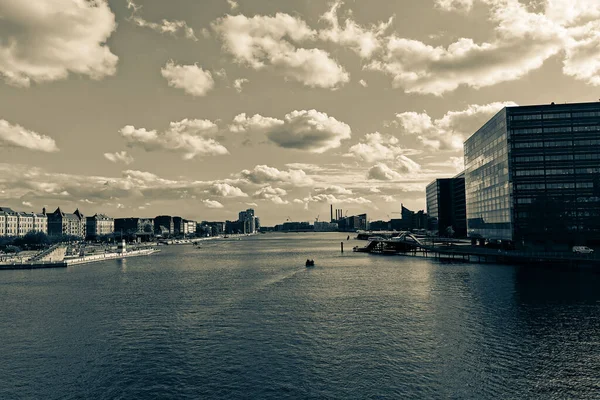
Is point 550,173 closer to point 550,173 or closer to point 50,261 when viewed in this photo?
point 550,173

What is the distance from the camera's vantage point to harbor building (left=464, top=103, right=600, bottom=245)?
13875cm

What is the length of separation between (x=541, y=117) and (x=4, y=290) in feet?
558

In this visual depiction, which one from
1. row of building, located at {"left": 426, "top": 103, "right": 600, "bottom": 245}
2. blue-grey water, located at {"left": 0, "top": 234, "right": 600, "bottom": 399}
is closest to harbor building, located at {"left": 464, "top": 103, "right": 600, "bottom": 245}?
row of building, located at {"left": 426, "top": 103, "right": 600, "bottom": 245}

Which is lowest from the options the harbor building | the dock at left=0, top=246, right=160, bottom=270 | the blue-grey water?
the blue-grey water

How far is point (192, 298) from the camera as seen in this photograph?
77.1 meters

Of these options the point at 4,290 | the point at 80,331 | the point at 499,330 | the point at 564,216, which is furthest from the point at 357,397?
the point at 564,216

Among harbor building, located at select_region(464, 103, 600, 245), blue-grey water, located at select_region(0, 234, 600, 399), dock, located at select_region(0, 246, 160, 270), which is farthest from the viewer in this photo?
dock, located at select_region(0, 246, 160, 270)

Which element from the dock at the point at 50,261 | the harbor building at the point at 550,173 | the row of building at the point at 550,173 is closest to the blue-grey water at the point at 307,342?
the row of building at the point at 550,173

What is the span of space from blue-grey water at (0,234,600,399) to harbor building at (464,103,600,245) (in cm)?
5714

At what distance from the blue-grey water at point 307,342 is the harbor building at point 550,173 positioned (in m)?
57.1

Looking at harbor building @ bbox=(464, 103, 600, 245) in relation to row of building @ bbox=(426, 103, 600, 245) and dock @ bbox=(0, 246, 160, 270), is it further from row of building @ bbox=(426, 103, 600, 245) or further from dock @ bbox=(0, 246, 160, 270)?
dock @ bbox=(0, 246, 160, 270)

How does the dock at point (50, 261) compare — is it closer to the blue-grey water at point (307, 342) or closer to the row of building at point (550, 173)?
the blue-grey water at point (307, 342)

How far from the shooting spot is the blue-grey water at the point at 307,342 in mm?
35781

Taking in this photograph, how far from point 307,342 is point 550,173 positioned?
442 ft
